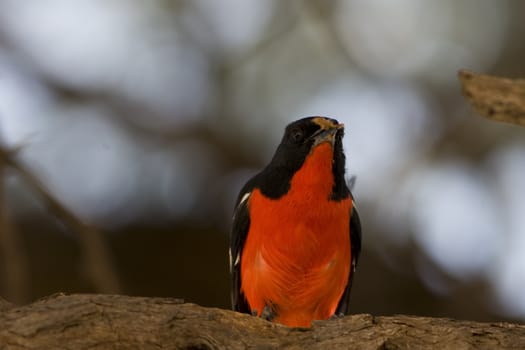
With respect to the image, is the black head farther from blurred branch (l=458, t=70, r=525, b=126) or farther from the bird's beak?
blurred branch (l=458, t=70, r=525, b=126)

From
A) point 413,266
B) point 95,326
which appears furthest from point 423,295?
point 95,326

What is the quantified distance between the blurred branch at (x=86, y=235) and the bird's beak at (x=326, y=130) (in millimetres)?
1635

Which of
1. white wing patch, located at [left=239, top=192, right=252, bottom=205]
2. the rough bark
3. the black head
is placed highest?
the black head

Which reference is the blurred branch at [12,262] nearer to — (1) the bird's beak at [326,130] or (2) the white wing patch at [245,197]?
(2) the white wing patch at [245,197]

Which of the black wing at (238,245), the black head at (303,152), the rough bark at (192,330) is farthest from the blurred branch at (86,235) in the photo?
the rough bark at (192,330)

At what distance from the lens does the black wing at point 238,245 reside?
637 centimetres

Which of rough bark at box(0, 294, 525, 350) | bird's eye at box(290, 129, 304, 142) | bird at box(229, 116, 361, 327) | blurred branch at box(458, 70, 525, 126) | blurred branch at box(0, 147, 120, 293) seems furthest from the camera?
blurred branch at box(0, 147, 120, 293)

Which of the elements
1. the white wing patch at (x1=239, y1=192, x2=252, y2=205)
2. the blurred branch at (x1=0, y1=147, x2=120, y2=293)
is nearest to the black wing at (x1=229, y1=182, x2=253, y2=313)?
the white wing patch at (x1=239, y1=192, x2=252, y2=205)

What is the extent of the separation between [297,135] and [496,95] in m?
1.35

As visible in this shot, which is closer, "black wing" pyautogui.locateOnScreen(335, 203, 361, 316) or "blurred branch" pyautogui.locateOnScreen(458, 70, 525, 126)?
"blurred branch" pyautogui.locateOnScreen(458, 70, 525, 126)

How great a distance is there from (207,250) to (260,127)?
1.48 metres

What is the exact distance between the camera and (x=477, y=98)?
557 centimetres

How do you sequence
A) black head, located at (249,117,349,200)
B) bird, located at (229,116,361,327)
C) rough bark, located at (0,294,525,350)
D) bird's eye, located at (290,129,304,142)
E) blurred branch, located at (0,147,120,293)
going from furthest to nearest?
blurred branch, located at (0,147,120,293), bird's eye, located at (290,129,304,142), black head, located at (249,117,349,200), bird, located at (229,116,361,327), rough bark, located at (0,294,525,350)

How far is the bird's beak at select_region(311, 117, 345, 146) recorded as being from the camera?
613cm
